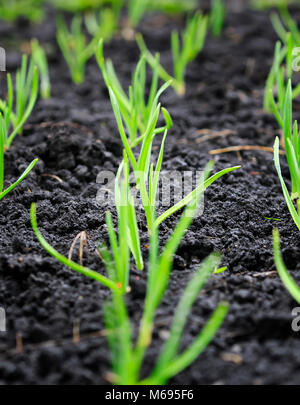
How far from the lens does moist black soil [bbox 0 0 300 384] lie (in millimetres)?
988

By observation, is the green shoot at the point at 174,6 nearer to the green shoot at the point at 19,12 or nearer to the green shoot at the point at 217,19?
the green shoot at the point at 217,19

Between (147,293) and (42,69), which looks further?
(42,69)

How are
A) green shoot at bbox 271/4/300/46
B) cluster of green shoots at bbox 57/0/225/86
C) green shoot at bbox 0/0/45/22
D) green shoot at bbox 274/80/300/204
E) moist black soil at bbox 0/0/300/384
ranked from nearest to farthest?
moist black soil at bbox 0/0/300/384
green shoot at bbox 274/80/300/204
cluster of green shoots at bbox 57/0/225/86
green shoot at bbox 271/4/300/46
green shoot at bbox 0/0/45/22

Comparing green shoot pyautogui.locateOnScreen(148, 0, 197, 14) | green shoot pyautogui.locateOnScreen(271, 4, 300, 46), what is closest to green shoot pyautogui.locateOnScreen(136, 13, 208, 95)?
green shoot pyautogui.locateOnScreen(271, 4, 300, 46)

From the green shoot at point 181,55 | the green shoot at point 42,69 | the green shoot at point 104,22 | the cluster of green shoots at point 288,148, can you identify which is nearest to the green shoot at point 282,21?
the green shoot at point 181,55

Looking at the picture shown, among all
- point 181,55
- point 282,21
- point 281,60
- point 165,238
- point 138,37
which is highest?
point 282,21

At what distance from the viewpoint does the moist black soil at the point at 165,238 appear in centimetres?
99

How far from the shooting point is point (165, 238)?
4.47 ft

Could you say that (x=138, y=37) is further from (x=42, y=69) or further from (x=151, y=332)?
(x=151, y=332)

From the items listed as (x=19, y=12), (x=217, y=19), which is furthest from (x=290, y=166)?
(x=19, y=12)

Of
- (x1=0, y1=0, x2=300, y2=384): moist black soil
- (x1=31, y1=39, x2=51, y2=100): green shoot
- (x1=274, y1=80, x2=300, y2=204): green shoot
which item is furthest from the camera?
(x1=31, y1=39, x2=51, y2=100): green shoot

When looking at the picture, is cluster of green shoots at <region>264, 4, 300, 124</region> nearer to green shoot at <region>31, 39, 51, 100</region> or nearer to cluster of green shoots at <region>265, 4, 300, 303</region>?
cluster of green shoots at <region>265, 4, 300, 303</region>
